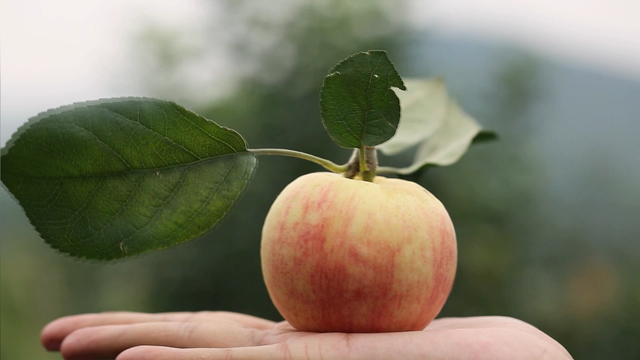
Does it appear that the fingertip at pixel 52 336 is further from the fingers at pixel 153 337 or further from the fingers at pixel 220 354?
the fingers at pixel 220 354

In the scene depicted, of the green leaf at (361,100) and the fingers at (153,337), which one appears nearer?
the green leaf at (361,100)

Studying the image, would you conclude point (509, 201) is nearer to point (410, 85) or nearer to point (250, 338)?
point (410, 85)

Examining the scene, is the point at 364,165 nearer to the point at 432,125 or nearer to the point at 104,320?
the point at 432,125

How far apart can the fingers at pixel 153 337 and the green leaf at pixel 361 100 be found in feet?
1.04

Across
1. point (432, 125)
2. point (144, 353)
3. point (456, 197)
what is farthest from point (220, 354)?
point (456, 197)

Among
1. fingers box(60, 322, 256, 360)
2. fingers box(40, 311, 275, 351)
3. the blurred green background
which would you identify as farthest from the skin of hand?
Answer: the blurred green background

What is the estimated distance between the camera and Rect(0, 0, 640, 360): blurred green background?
302 cm

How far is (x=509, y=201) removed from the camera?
3156 millimetres

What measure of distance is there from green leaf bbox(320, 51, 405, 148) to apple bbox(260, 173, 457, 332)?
0.06 meters

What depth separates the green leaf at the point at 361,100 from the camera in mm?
690

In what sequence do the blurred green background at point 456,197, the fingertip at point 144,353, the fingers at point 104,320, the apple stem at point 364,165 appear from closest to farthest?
the fingertip at point 144,353 → the apple stem at point 364,165 → the fingers at point 104,320 → the blurred green background at point 456,197

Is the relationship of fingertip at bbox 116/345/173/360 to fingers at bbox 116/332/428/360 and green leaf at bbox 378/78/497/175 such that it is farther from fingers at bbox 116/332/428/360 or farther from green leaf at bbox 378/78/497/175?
green leaf at bbox 378/78/497/175

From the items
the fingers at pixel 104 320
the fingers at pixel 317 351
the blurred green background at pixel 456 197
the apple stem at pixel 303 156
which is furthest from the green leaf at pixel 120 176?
the blurred green background at pixel 456 197

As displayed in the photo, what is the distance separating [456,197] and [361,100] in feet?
8.08
